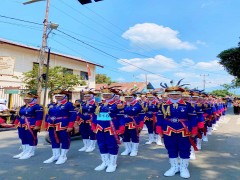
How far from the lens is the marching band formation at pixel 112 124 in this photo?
6.16m

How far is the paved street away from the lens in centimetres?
601

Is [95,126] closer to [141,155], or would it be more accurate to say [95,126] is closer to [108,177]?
[108,177]

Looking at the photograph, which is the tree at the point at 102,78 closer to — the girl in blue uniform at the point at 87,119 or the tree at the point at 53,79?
the tree at the point at 53,79

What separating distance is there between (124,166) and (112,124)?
1132 mm

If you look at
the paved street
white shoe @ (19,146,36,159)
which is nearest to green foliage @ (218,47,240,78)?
the paved street

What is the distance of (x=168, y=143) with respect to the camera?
6.20m

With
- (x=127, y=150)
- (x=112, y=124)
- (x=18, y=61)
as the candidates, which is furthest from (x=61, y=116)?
(x=18, y=61)

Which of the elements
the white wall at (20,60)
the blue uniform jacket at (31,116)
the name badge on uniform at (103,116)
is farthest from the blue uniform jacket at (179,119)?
the white wall at (20,60)

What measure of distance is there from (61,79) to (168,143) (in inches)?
638

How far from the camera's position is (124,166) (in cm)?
690

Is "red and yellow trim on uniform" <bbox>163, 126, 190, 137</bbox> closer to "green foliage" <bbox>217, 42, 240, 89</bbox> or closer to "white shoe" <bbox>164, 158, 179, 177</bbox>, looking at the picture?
"white shoe" <bbox>164, 158, 179, 177</bbox>

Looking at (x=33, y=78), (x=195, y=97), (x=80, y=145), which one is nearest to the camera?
(x=195, y=97)

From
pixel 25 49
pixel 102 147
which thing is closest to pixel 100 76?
pixel 25 49

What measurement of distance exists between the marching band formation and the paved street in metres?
0.30
